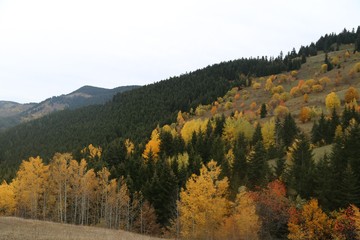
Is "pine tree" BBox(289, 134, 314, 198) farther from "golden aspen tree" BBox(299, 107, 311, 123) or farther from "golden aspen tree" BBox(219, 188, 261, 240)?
"golden aspen tree" BBox(299, 107, 311, 123)

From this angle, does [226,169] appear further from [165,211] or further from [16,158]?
[16,158]

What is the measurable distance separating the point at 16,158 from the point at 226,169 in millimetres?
138730

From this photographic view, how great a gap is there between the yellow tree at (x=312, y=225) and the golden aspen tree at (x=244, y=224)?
5.20m

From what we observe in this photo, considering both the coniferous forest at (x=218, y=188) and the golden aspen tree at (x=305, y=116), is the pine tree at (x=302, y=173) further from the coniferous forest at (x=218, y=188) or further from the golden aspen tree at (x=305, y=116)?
the golden aspen tree at (x=305, y=116)

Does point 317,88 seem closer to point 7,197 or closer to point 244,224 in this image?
point 244,224

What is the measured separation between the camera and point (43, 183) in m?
80.9

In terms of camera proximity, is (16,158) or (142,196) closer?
(142,196)

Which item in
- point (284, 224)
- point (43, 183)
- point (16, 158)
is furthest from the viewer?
point (16, 158)

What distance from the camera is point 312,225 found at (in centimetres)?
5138

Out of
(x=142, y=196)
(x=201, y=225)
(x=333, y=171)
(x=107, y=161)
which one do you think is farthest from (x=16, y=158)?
(x=333, y=171)

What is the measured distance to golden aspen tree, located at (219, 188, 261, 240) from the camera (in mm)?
52906

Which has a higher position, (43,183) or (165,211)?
(43,183)

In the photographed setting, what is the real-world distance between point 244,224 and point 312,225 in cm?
974

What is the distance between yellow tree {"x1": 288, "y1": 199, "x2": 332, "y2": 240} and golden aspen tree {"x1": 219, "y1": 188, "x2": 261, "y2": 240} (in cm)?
520
